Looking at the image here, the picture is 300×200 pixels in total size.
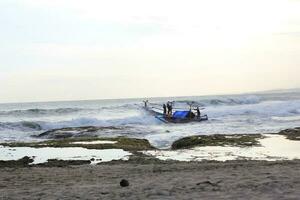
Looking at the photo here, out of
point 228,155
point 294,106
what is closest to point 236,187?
point 228,155

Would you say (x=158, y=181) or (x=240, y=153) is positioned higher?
(x=158, y=181)

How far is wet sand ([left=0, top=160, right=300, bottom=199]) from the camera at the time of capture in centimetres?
991

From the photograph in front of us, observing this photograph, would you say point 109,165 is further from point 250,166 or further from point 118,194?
point 118,194

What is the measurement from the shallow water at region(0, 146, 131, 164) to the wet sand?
78.6 inches

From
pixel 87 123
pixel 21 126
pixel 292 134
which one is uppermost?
pixel 292 134

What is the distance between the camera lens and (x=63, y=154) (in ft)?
66.4

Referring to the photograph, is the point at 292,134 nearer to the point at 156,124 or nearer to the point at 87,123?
the point at 156,124

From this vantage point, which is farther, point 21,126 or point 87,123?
point 87,123

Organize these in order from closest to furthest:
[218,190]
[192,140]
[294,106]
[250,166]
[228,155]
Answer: [218,190] < [250,166] < [228,155] < [192,140] < [294,106]

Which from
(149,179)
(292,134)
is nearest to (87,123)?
(292,134)

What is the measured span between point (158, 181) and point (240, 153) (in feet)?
27.1

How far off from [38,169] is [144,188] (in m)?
6.17

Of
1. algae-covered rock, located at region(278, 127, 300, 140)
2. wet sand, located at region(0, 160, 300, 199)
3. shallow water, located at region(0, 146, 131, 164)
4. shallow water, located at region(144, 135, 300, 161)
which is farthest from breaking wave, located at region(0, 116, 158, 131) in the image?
wet sand, located at region(0, 160, 300, 199)

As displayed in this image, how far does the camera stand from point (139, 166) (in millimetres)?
15789
